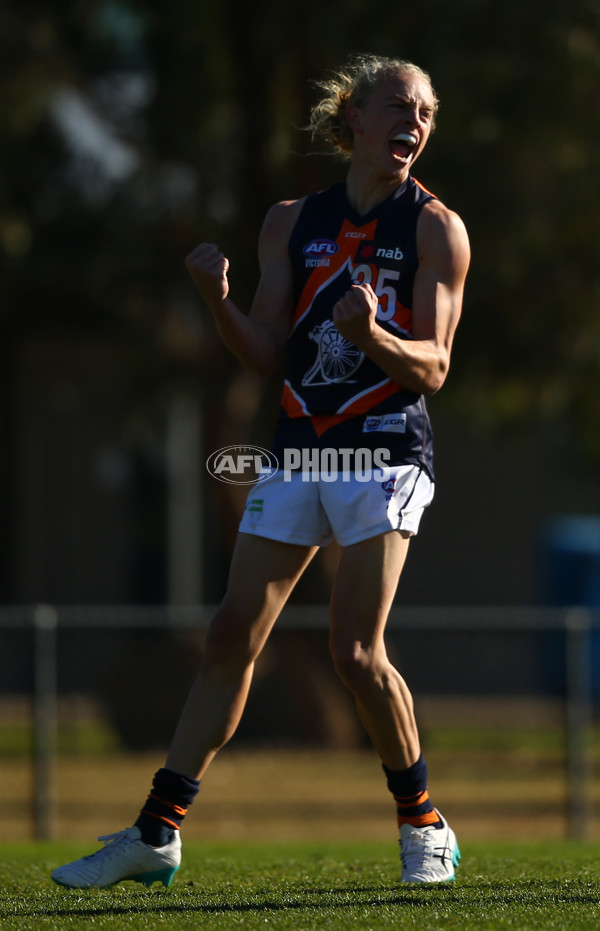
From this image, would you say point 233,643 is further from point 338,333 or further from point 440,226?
point 440,226

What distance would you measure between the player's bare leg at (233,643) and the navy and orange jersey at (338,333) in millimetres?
385

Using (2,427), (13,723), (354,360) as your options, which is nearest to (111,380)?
(2,427)

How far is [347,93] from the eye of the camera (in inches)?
178

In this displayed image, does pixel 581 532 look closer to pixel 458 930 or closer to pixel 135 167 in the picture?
pixel 135 167

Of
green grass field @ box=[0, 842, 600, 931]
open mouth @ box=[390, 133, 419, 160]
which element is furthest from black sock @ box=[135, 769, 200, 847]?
open mouth @ box=[390, 133, 419, 160]

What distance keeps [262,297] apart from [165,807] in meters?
1.58

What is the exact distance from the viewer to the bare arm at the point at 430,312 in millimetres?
3998

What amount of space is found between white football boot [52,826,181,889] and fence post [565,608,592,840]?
5924 millimetres

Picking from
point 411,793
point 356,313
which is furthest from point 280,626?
point 356,313

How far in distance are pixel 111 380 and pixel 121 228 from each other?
11693 mm

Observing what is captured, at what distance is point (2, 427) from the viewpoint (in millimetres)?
25875

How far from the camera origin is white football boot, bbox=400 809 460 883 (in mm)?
4254

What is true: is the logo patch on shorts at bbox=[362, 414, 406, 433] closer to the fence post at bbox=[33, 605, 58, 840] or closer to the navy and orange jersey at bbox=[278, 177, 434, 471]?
the navy and orange jersey at bbox=[278, 177, 434, 471]

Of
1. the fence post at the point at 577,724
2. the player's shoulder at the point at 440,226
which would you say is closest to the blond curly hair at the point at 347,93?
the player's shoulder at the point at 440,226
